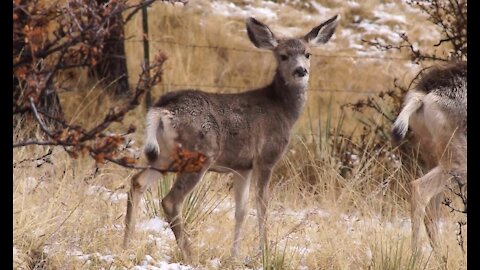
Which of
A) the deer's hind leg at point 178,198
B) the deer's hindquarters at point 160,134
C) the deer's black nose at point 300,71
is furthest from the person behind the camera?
the deer's black nose at point 300,71

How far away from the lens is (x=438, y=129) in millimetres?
6926

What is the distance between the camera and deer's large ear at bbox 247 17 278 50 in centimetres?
761

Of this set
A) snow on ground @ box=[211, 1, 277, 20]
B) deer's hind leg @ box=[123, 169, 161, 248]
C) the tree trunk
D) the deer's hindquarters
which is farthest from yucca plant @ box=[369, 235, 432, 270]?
snow on ground @ box=[211, 1, 277, 20]

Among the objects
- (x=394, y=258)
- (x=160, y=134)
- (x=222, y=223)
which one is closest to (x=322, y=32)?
(x=222, y=223)

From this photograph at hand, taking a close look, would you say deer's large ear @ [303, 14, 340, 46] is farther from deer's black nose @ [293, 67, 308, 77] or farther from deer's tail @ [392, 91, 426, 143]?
deer's tail @ [392, 91, 426, 143]

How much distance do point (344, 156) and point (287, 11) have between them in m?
6.98

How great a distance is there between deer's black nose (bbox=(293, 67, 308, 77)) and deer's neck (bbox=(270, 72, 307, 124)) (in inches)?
8.1

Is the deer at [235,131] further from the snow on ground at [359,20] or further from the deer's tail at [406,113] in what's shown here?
the snow on ground at [359,20]

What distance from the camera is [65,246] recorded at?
609 centimetres

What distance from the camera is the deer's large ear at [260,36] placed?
7.61 metres

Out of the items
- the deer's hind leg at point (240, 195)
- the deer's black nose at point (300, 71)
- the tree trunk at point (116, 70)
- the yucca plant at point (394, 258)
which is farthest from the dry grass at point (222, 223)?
the tree trunk at point (116, 70)

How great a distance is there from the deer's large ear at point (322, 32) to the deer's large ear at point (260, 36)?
9.8 inches
